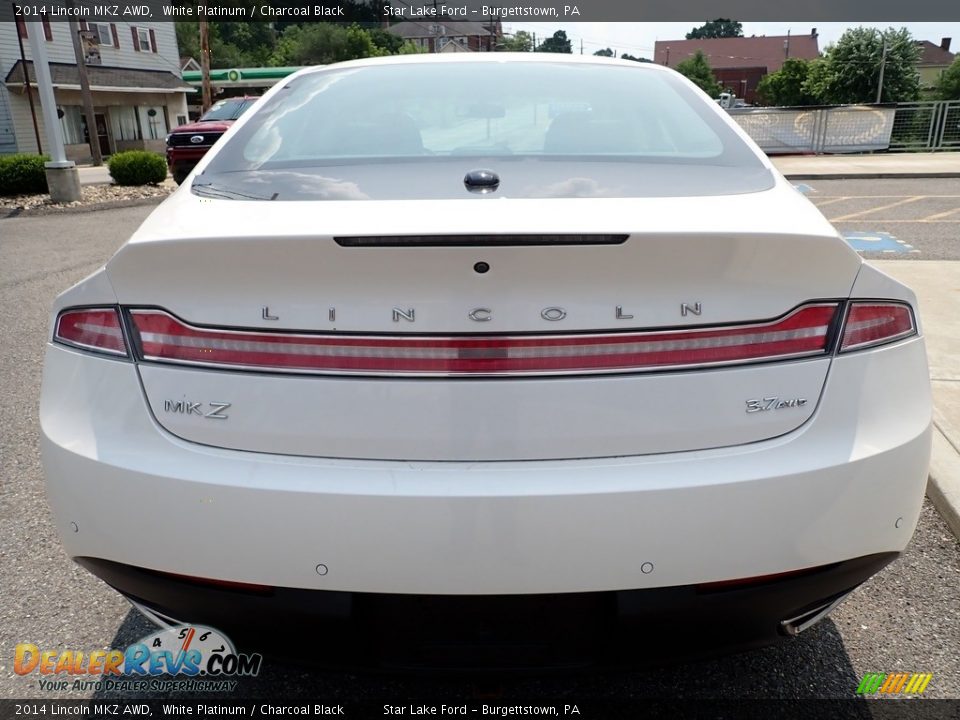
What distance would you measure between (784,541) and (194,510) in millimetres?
1174

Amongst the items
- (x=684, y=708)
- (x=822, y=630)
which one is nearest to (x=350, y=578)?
(x=684, y=708)

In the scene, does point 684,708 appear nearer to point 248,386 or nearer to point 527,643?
point 527,643

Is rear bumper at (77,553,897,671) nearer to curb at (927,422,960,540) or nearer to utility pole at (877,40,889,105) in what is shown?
curb at (927,422,960,540)

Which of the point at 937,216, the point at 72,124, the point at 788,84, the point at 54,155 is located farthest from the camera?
the point at 788,84

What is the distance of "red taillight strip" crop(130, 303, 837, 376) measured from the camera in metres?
1.51

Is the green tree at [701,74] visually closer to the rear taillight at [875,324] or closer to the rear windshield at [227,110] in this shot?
the rear windshield at [227,110]

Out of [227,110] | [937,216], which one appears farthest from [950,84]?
[227,110]

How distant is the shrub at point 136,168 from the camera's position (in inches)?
583

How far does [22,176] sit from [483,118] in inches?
531

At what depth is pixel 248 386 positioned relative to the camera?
1.55m

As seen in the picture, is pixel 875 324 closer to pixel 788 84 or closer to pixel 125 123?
pixel 125 123

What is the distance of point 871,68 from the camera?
113ft

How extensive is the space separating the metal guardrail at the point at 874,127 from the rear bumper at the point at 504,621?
75.8 feet

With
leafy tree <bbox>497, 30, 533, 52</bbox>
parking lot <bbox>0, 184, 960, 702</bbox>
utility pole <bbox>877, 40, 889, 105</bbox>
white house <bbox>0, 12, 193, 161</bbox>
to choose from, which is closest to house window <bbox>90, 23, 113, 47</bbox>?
white house <bbox>0, 12, 193, 161</bbox>
